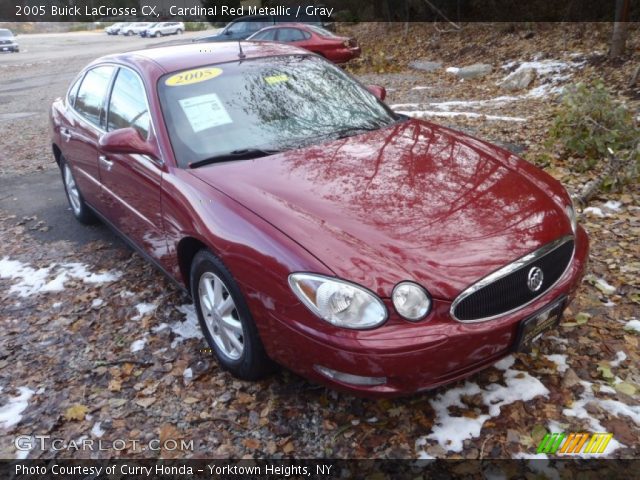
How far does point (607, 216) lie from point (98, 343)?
13.3ft

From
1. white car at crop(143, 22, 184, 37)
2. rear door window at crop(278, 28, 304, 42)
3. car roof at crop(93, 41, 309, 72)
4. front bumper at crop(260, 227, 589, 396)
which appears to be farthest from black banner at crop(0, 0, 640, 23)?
front bumper at crop(260, 227, 589, 396)

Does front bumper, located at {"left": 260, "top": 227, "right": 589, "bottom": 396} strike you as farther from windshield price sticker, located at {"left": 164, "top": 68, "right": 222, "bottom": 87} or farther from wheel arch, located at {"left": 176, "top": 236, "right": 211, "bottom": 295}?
windshield price sticker, located at {"left": 164, "top": 68, "right": 222, "bottom": 87}

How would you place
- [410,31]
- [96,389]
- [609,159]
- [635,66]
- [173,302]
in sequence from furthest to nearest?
[410,31] < [635,66] < [609,159] < [173,302] < [96,389]

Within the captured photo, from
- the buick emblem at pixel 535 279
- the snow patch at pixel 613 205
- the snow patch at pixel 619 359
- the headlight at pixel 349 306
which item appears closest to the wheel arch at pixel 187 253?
the headlight at pixel 349 306

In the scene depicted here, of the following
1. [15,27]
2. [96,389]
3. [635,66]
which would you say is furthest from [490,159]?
[15,27]

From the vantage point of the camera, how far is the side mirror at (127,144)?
310 cm

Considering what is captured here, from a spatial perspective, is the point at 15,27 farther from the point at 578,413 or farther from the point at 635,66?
the point at 578,413

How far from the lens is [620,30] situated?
938 centimetres

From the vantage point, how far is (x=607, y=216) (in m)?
4.38

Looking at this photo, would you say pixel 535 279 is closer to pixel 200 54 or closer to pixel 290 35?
pixel 200 54

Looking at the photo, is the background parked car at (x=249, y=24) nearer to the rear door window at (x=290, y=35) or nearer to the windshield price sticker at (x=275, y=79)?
the rear door window at (x=290, y=35)

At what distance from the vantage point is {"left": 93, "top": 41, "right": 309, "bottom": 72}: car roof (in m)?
3.54

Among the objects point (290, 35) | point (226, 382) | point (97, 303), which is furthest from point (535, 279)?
point (290, 35)

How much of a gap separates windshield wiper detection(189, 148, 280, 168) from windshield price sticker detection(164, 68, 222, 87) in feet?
2.20
